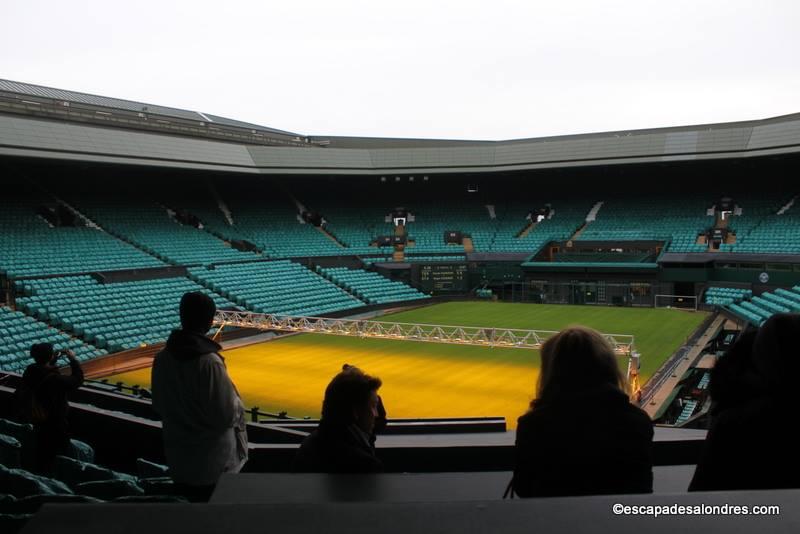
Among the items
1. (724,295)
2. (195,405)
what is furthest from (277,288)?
(195,405)

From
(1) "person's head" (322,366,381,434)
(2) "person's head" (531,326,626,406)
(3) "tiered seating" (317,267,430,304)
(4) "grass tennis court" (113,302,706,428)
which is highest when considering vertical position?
(2) "person's head" (531,326,626,406)

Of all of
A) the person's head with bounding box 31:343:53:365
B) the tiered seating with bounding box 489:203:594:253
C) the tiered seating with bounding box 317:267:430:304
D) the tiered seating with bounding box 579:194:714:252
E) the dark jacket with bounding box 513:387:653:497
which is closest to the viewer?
the dark jacket with bounding box 513:387:653:497

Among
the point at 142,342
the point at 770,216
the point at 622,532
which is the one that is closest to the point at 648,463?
the point at 622,532

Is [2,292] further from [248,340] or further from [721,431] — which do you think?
[721,431]

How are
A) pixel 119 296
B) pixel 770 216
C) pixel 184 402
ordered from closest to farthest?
pixel 184 402, pixel 119 296, pixel 770 216

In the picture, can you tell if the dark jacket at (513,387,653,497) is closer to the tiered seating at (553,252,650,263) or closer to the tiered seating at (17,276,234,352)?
the tiered seating at (17,276,234,352)

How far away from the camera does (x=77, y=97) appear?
4319 cm

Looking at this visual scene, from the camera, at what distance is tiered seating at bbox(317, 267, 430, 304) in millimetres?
38594

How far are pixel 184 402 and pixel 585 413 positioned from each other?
267 centimetres

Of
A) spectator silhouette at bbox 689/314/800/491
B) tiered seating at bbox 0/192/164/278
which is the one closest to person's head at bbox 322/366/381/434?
spectator silhouette at bbox 689/314/800/491

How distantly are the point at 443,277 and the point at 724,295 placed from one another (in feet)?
60.3

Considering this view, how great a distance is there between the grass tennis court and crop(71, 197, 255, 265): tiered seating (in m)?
11.9

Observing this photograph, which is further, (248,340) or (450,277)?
(450,277)

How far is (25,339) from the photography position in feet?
70.4
